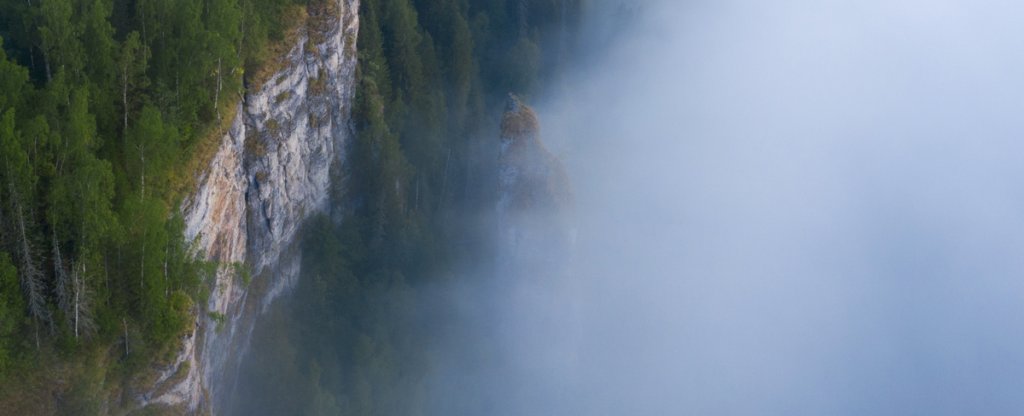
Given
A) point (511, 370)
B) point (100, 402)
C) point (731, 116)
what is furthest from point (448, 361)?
point (731, 116)

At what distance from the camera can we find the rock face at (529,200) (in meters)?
61.5

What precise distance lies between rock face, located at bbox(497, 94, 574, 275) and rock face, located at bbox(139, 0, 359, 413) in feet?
37.4

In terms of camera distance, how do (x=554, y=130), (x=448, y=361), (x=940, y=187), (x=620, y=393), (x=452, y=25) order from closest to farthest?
(x=448, y=361)
(x=620, y=393)
(x=452, y=25)
(x=554, y=130)
(x=940, y=187)

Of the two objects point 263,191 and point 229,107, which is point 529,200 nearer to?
point 263,191

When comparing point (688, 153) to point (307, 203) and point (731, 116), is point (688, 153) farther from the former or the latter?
point (307, 203)

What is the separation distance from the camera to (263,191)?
45094mm

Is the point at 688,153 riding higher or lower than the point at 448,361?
higher

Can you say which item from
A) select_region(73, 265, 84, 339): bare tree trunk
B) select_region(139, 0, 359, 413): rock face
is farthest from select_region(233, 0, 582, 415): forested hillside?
select_region(73, 265, 84, 339): bare tree trunk

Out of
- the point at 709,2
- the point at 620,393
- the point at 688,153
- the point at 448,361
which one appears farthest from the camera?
the point at 709,2

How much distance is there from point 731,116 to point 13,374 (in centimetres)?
8941

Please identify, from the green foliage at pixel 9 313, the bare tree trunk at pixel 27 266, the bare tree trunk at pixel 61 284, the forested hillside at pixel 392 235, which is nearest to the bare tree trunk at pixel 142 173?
the bare tree trunk at pixel 61 284

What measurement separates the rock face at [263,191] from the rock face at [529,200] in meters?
11.4

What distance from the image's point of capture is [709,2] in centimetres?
12206

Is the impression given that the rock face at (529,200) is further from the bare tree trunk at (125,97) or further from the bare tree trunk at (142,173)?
the bare tree trunk at (142,173)
